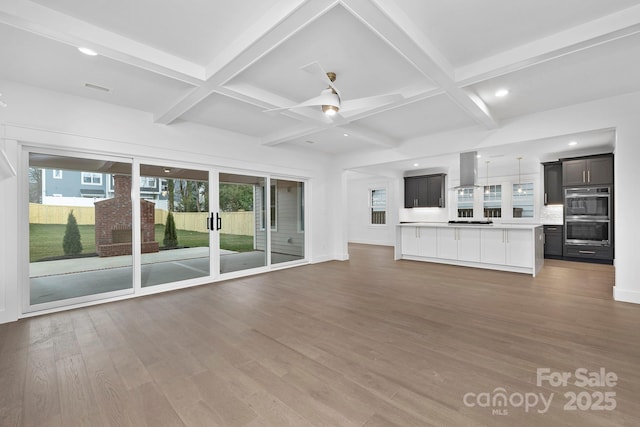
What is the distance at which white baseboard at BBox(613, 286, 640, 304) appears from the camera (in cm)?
372

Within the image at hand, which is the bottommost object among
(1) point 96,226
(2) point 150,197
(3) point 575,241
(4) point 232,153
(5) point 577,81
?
(3) point 575,241

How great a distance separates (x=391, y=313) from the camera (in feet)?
11.1

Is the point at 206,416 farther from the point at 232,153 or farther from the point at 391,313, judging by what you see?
the point at 232,153

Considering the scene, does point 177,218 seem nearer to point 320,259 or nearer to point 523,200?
point 320,259

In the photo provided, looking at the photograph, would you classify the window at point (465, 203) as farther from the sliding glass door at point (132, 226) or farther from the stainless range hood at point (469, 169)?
the sliding glass door at point (132, 226)

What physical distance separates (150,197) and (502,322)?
4981 millimetres

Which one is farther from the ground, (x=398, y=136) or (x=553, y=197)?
(x=398, y=136)

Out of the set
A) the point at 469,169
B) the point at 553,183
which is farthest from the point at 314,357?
the point at 553,183

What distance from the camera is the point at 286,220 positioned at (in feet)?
21.9

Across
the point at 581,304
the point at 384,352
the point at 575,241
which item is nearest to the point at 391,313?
the point at 384,352

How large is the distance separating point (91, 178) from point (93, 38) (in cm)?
223

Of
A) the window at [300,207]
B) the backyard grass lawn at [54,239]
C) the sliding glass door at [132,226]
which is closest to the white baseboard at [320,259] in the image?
the window at [300,207]

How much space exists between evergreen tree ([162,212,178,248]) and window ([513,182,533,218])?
348 inches

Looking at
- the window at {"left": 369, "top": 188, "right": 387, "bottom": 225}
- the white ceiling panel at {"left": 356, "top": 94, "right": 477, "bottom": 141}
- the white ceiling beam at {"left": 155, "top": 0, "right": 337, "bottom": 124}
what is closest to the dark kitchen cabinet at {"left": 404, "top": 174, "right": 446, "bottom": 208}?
the window at {"left": 369, "top": 188, "right": 387, "bottom": 225}
